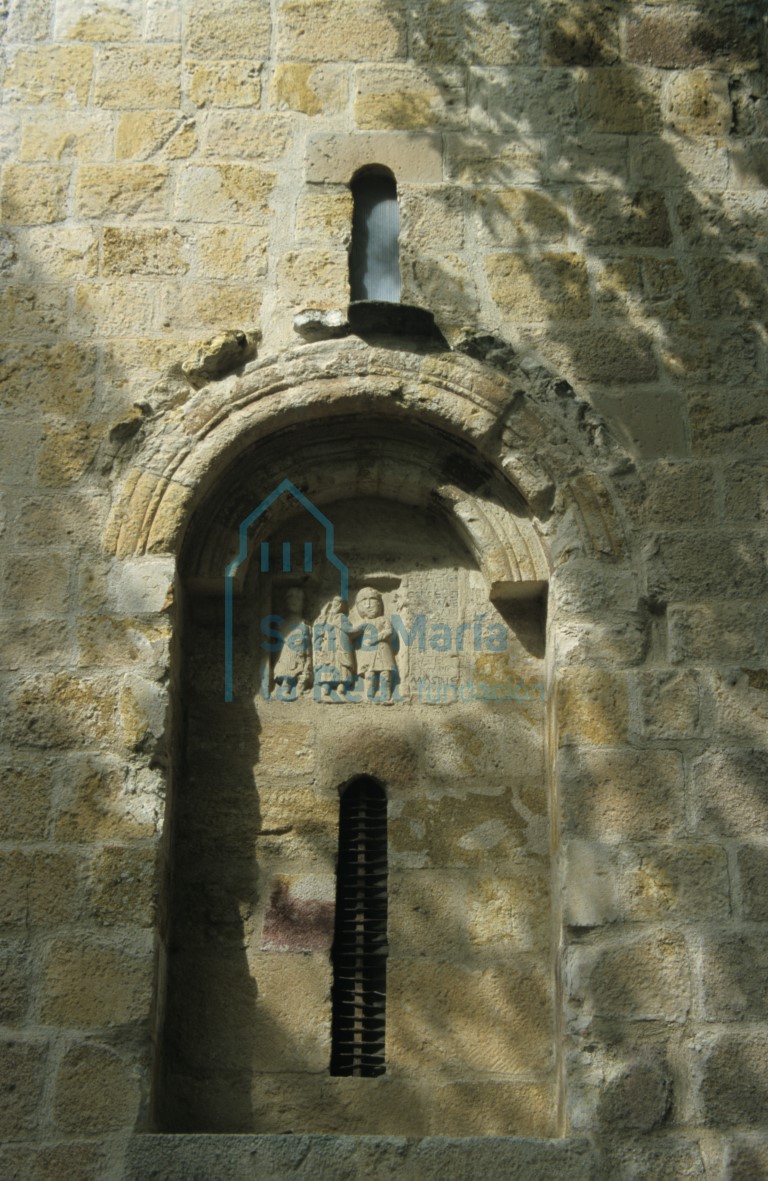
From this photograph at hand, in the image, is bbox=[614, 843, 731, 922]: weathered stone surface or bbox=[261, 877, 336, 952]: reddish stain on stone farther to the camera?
bbox=[261, 877, 336, 952]: reddish stain on stone

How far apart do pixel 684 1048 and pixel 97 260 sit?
352 centimetres

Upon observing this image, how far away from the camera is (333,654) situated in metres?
5.70

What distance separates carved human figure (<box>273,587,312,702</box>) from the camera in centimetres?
565

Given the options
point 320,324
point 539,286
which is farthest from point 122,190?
point 539,286

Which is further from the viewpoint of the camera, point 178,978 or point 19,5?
point 19,5

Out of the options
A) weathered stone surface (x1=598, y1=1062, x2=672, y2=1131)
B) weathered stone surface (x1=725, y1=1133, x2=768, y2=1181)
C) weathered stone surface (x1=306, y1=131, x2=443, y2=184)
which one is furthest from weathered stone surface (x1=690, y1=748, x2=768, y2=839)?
weathered stone surface (x1=306, y1=131, x2=443, y2=184)

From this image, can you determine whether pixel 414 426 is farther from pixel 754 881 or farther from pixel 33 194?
pixel 754 881

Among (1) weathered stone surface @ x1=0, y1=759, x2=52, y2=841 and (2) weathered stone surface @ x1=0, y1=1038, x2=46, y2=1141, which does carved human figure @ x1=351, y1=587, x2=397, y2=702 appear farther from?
(2) weathered stone surface @ x1=0, y1=1038, x2=46, y2=1141

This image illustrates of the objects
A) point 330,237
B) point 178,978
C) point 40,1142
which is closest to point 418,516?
point 330,237

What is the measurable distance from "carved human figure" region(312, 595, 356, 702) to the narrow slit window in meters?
0.35

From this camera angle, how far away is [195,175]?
600 centimetres

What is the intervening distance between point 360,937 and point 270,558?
1.47 meters

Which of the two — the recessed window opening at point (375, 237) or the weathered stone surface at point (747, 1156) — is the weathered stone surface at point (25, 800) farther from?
the weathered stone surface at point (747, 1156)

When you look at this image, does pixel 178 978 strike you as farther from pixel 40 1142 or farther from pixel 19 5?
pixel 19 5
